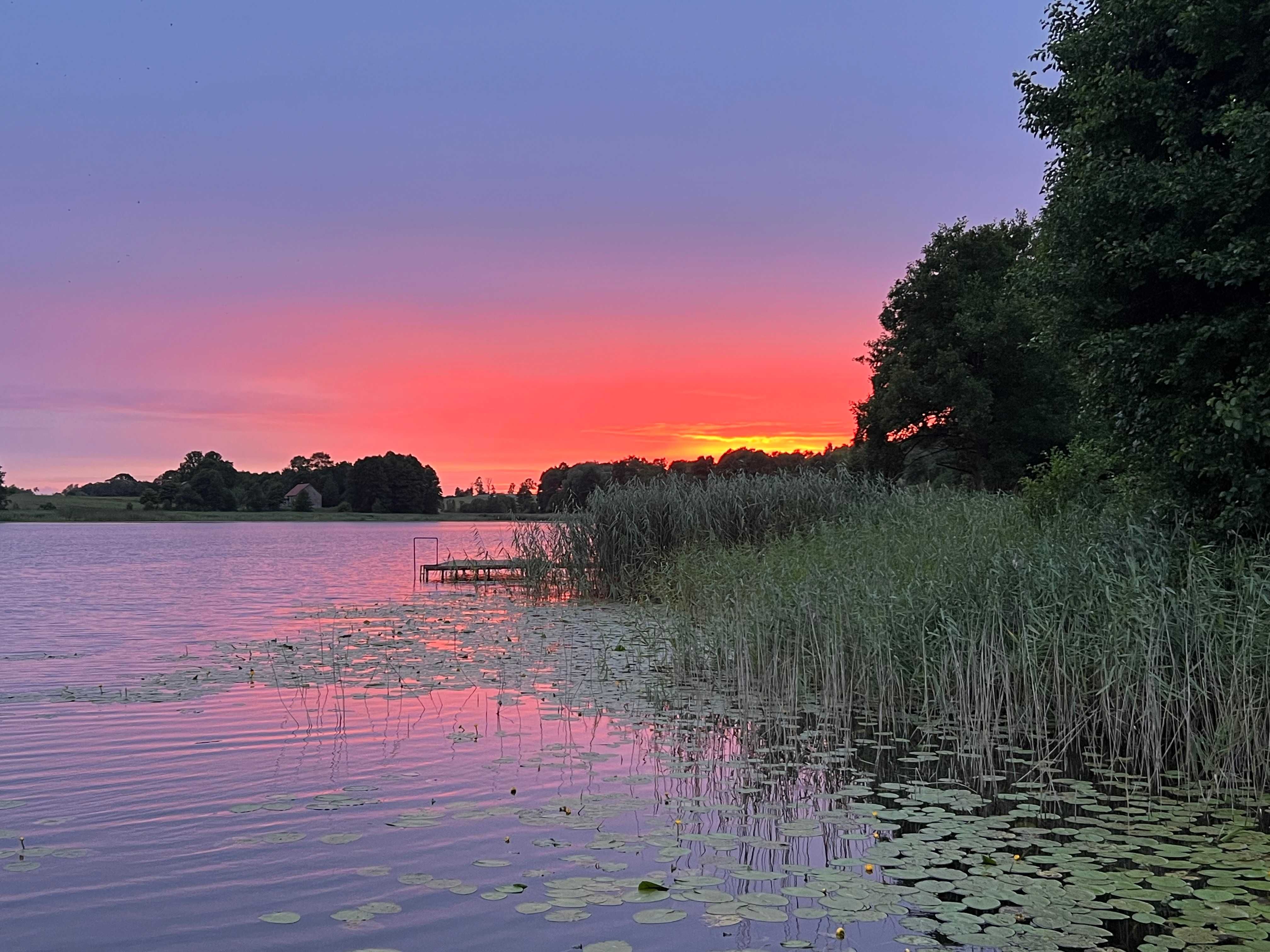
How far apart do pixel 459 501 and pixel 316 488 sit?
3188 cm

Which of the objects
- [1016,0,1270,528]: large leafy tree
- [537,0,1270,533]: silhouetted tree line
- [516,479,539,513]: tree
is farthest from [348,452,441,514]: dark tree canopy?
[1016,0,1270,528]: large leafy tree

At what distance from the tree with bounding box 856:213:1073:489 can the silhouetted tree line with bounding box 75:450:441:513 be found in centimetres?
7959

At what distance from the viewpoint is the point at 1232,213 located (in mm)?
9180

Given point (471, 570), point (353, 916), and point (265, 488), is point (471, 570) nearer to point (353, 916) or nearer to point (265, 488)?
point (353, 916)

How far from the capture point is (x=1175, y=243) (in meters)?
9.98

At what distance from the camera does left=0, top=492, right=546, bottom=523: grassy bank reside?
4375 inches

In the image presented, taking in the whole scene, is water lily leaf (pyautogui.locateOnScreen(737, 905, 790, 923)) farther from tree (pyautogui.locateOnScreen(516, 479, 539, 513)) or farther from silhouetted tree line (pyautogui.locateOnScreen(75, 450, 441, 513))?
silhouetted tree line (pyautogui.locateOnScreen(75, 450, 441, 513))

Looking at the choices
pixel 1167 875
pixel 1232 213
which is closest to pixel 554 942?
pixel 1167 875

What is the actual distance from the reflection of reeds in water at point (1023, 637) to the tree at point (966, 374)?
2347 centimetres

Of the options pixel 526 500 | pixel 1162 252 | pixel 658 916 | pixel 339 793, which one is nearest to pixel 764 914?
pixel 658 916

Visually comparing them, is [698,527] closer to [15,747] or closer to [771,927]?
[15,747]

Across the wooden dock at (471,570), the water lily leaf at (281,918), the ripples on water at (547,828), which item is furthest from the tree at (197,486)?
the water lily leaf at (281,918)

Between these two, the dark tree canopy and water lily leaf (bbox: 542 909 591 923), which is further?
the dark tree canopy

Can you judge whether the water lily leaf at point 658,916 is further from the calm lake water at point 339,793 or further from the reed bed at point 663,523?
the reed bed at point 663,523
